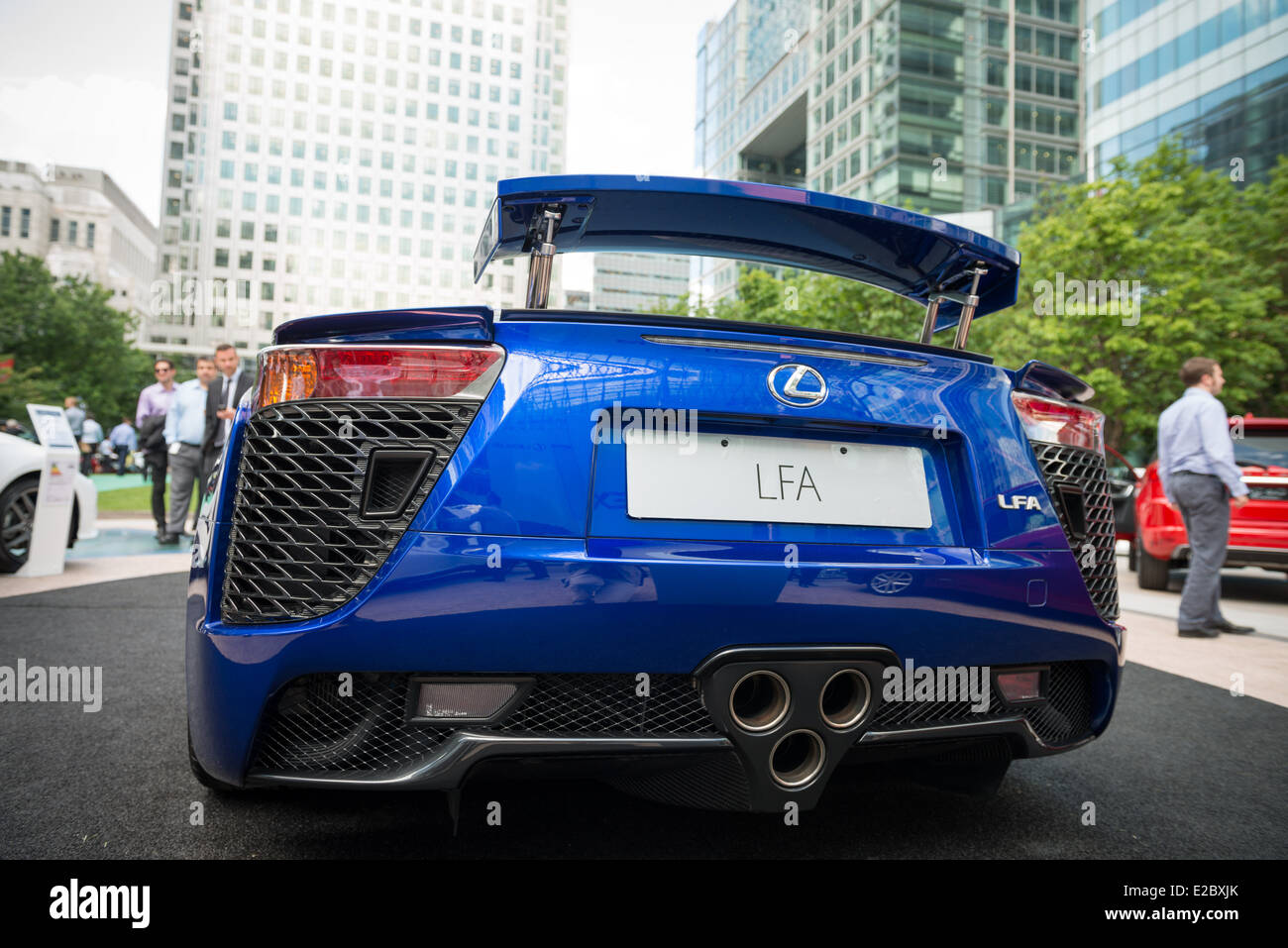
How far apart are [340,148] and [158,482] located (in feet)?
344

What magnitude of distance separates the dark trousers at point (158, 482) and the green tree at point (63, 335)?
34724 millimetres

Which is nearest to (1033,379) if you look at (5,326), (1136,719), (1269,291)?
(1136,719)

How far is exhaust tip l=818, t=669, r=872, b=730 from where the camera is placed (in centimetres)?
166

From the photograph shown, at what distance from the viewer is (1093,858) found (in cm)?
202

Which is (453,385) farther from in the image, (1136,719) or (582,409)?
(1136,719)

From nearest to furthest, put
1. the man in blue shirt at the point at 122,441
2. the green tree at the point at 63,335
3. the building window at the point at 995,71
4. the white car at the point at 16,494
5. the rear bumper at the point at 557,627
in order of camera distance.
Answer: the rear bumper at the point at 557,627, the white car at the point at 16,494, the man in blue shirt at the point at 122,441, the green tree at the point at 63,335, the building window at the point at 995,71

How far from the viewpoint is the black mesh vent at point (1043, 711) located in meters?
1.77

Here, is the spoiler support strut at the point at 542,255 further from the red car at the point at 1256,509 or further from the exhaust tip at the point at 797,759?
the red car at the point at 1256,509

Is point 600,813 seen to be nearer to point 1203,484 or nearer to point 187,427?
point 1203,484

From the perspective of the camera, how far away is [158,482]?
9.50 metres

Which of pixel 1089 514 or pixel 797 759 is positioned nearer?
pixel 797 759

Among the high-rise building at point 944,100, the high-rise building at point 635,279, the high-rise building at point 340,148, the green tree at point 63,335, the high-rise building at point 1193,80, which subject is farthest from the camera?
the high-rise building at point 635,279

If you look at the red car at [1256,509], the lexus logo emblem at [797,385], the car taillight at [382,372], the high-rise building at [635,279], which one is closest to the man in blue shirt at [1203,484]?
the red car at [1256,509]

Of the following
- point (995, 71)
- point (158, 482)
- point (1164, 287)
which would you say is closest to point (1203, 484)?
point (158, 482)
